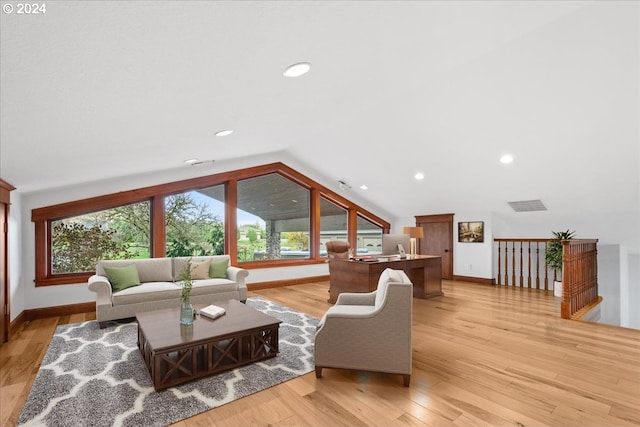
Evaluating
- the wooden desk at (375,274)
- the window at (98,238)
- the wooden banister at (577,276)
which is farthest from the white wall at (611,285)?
the window at (98,238)


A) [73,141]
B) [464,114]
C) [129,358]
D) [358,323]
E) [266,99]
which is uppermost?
[464,114]

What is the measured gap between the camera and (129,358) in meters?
3.18

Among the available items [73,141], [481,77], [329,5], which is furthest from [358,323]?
[481,77]

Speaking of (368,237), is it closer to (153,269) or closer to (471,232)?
(471,232)

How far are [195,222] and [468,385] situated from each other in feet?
17.5

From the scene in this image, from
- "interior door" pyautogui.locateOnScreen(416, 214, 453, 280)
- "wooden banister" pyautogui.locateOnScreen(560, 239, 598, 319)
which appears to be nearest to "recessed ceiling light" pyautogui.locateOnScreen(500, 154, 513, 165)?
"wooden banister" pyautogui.locateOnScreen(560, 239, 598, 319)

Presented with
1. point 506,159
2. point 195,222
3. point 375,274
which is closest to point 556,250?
point 506,159

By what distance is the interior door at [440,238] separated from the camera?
7930 mm

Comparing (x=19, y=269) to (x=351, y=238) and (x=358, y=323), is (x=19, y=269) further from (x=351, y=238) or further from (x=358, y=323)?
(x=351, y=238)

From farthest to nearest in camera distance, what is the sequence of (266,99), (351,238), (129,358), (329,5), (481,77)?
(351,238)
(481,77)
(129,358)
(266,99)
(329,5)

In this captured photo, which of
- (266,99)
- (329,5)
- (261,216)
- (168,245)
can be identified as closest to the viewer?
(329,5)

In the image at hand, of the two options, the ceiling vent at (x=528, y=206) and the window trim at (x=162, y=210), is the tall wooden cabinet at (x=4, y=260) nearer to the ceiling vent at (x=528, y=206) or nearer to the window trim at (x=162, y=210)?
the window trim at (x=162, y=210)

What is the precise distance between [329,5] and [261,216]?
5.90 m

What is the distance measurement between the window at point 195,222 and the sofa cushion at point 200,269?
0.96 metres
